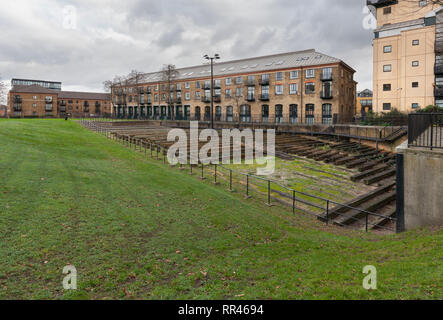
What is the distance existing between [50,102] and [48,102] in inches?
22.8

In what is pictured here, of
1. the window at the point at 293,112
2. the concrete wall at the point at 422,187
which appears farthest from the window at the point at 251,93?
the concrete wall at the point at 422,187

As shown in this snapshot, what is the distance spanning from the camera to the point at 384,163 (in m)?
21.7

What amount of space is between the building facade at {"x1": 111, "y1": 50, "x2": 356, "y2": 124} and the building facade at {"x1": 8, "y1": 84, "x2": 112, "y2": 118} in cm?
2582

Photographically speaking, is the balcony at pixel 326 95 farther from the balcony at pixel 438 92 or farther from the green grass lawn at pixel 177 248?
the green grass lawn at pixel 177 248

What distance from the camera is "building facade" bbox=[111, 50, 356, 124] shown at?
41.8 m

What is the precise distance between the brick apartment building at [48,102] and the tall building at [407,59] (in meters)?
60.7

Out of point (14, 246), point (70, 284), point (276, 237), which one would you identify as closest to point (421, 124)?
point (276, 237)

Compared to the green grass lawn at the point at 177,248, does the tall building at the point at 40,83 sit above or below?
above

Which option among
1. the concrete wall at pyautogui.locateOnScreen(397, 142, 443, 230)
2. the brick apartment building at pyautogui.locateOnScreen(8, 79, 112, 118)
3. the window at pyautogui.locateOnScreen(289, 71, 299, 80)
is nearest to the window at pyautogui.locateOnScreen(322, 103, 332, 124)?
the window at pyautogui.locateOnScreen(289, 71, 299, 80)

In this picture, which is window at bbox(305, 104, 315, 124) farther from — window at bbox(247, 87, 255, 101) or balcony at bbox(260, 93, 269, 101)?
window at bbox(247, 87, 255, 101)

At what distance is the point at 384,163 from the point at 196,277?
21056 millimetres

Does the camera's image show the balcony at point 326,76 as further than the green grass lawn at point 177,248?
Yes

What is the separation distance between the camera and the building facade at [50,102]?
282ft

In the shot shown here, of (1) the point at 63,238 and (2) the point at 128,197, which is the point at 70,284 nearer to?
(1) the point at 63,238
